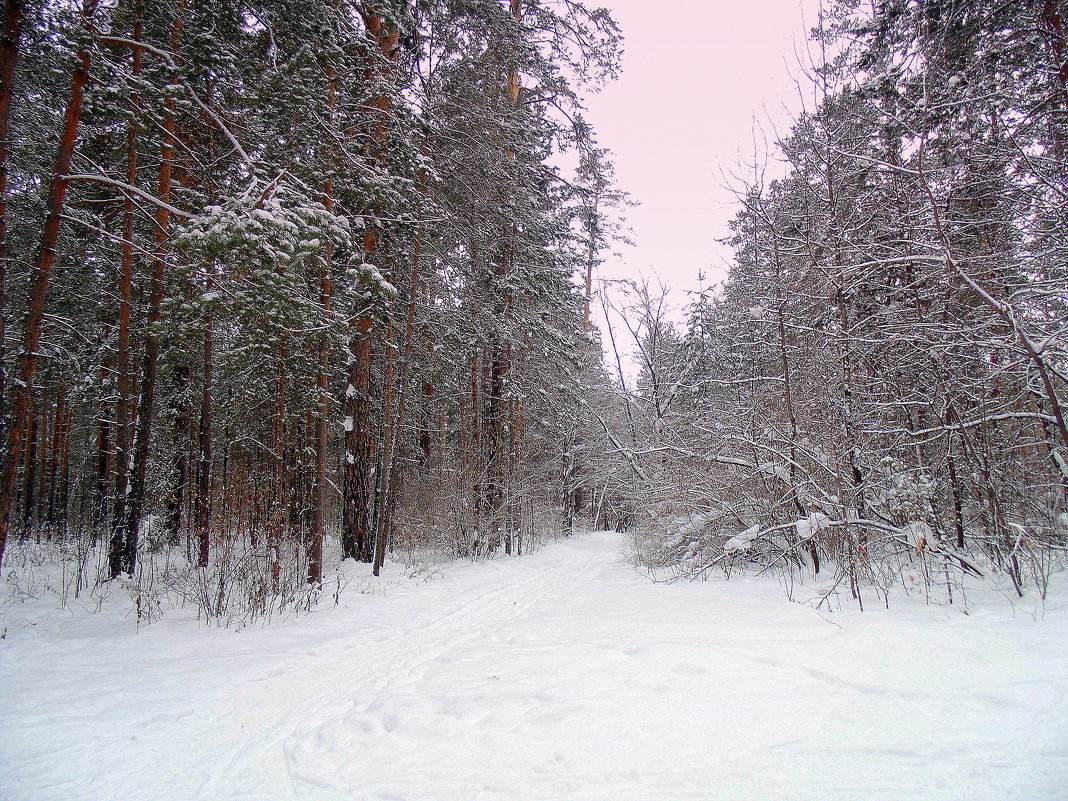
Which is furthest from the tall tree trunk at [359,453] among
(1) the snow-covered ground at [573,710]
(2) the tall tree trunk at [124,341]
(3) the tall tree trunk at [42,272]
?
(1) the snow-covered ground at [573,710]

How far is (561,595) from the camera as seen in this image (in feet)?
25.2

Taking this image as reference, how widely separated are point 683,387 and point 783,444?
318 cm

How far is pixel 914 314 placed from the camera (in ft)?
20.0

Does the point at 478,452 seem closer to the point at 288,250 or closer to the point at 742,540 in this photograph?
the point at 742,540

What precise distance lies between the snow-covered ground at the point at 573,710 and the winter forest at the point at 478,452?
3 centimetres

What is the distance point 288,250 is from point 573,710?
5460 millimetres

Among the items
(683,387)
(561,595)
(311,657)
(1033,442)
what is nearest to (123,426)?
(311,657)

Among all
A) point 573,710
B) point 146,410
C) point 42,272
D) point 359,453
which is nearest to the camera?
point 573,710

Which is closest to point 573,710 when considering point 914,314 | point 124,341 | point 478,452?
point 914,314

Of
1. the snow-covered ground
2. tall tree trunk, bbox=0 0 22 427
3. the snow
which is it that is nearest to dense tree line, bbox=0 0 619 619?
tall tree trunk, bbox=0 0 22 427

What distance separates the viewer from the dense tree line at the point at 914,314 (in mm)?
4699

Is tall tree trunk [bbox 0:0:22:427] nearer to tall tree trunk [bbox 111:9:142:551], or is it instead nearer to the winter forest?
the winter forest

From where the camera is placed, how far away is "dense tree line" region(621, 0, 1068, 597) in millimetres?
4699

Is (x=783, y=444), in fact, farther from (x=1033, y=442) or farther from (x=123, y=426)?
(x=123, y=426)
